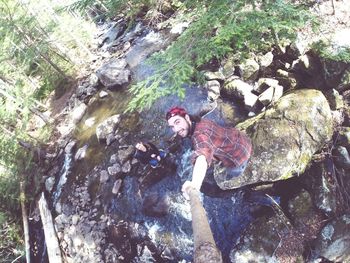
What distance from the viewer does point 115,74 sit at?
15250 mm

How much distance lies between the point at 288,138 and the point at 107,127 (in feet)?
25.3

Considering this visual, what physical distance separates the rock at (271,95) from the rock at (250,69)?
3.71ft

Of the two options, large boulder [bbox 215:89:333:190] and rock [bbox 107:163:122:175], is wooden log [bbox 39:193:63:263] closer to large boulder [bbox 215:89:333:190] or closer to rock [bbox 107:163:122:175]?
rock [bbox 107:163:122:175]

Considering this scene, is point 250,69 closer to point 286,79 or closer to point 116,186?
point 286,79

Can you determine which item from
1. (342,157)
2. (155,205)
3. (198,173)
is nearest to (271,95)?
(342,157)

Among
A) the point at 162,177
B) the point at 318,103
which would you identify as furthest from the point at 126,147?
the point at 318,103

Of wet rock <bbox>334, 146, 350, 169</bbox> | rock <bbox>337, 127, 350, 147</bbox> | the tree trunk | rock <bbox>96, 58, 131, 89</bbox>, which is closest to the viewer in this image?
wet rock <bbox>334, 146, 350, 169</bbox>

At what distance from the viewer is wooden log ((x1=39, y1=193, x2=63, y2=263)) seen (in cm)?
1058

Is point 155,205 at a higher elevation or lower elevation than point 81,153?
lower

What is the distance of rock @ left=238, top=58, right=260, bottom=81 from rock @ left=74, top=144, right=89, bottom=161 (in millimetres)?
7293

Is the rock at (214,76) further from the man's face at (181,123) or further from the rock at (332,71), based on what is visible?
the man's face at (181,123)

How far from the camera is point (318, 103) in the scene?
7.68m

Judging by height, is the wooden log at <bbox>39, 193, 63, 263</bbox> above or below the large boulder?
below

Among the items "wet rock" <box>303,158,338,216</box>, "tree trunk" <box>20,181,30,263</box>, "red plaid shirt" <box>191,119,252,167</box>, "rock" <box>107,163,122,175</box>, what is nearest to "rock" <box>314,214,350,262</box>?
"wet rock" <box>303,158,338,216</box>
